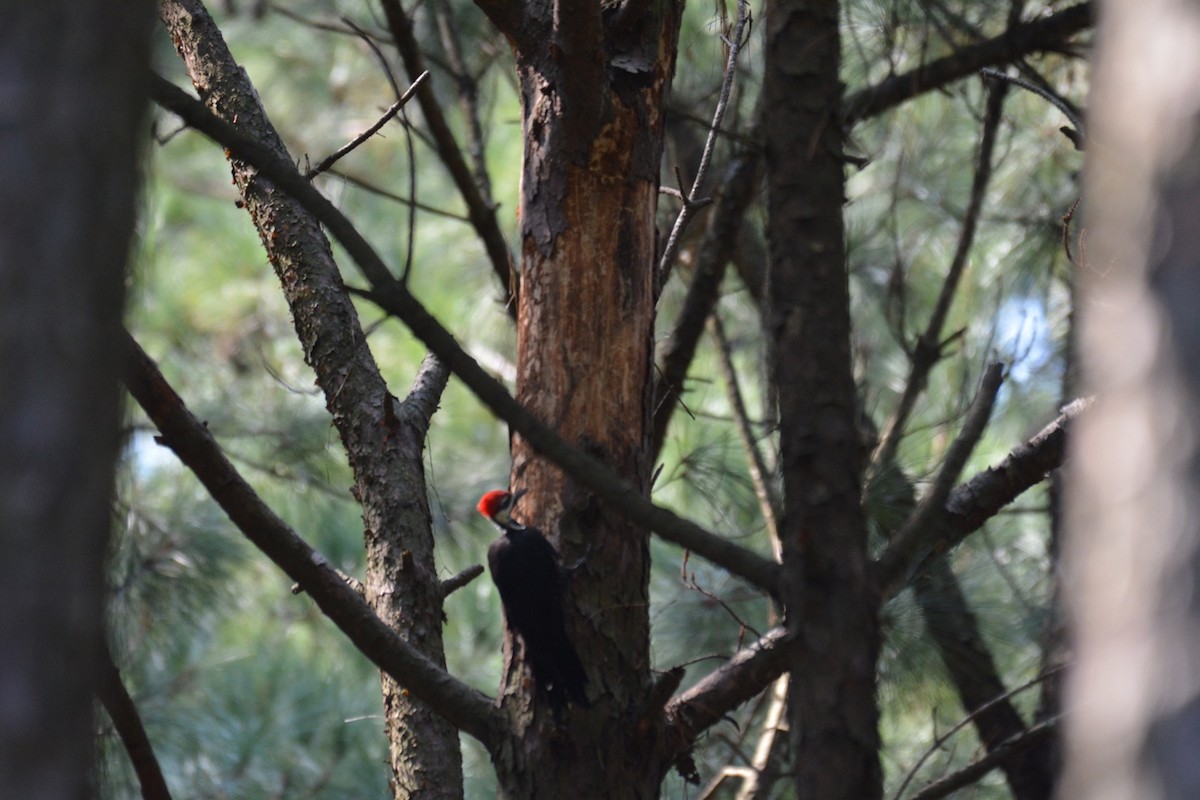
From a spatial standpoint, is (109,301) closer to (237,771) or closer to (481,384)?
(481,384)

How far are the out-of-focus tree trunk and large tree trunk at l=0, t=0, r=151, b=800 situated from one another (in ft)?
1.87

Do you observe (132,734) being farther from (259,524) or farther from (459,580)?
(459,580)

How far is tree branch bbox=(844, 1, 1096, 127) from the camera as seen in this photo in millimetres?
2986

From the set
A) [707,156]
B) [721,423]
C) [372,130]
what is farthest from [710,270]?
[721,423]

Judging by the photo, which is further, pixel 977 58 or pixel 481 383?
pixel 977 58

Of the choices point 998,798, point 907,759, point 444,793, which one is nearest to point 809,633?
point 444,793

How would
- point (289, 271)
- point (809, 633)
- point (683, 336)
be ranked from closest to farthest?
point (809, 633) < point (289, 271) < point (683, 336)

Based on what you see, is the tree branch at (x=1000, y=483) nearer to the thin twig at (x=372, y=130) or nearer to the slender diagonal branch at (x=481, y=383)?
the slender diagonal branch at (x=481, y=383)

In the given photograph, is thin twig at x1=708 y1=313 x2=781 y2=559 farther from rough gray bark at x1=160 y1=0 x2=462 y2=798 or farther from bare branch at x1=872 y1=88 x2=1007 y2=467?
rough gray bark at x1=160 y1=0 x2=462 y2=798

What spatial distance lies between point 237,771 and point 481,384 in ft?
11.9

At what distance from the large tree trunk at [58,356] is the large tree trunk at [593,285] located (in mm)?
973

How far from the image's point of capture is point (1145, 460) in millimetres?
636

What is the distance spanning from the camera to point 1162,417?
633 mm

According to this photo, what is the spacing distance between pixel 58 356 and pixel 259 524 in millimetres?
720
